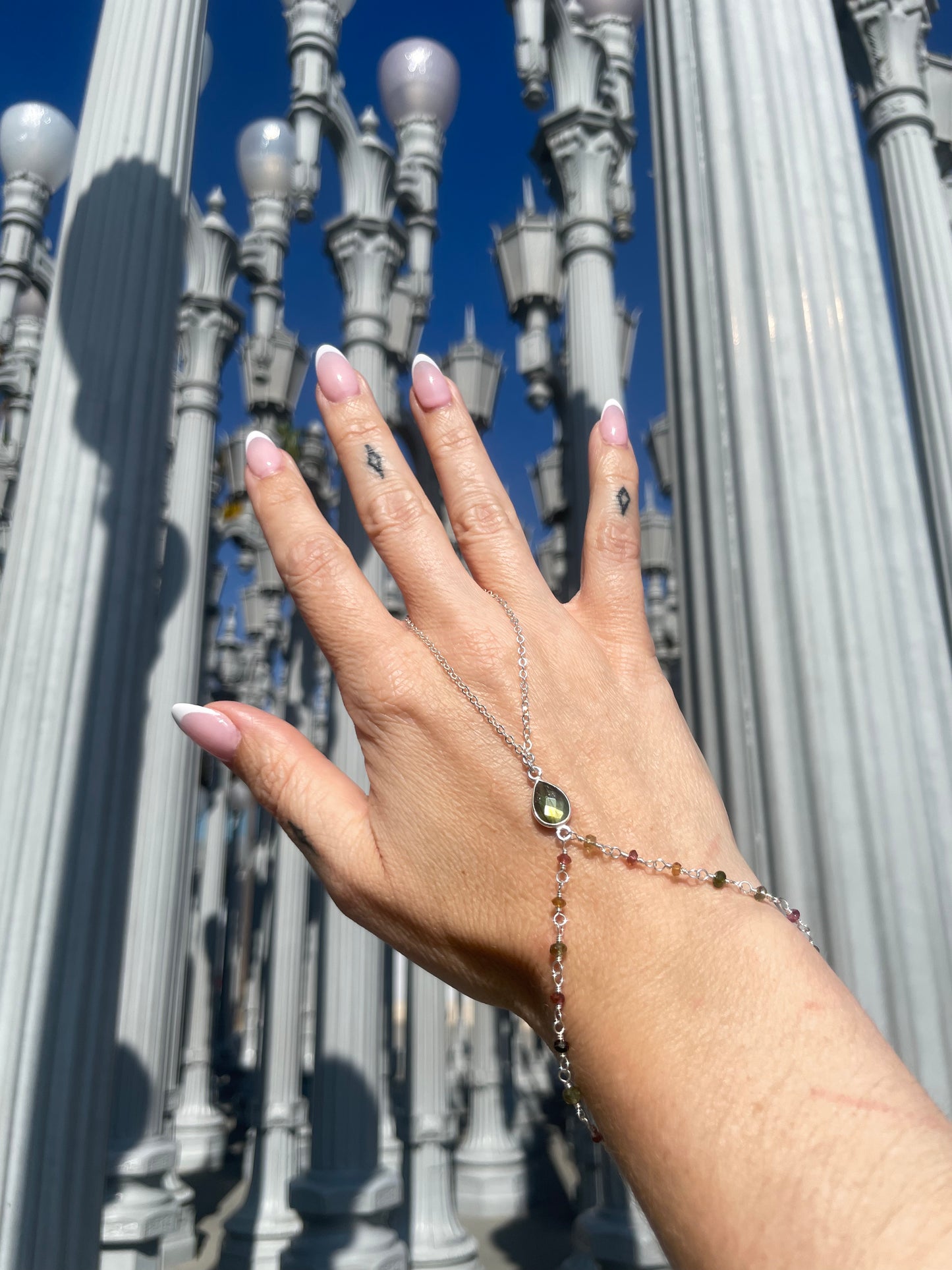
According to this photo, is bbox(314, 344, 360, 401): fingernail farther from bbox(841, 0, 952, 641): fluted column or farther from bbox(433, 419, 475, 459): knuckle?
bbox(841, 0, 952, 641): fluted column

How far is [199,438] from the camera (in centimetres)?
1204

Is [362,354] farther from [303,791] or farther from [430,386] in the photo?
[303,791]

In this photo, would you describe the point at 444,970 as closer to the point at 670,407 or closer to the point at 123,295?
the point at 670,407

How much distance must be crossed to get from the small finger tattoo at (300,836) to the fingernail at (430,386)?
2.53ft

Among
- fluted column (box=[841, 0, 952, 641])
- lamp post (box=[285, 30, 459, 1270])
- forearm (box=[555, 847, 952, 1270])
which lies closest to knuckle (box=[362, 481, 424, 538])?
forearm (box=[555, 847, 952, 1270])

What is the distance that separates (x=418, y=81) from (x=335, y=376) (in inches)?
530

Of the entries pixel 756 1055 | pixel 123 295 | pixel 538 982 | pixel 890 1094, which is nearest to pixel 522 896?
pixel 538 982

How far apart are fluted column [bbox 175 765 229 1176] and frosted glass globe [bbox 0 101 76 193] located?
1465 cm

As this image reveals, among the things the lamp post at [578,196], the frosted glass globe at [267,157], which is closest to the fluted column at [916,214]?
the lamp post at [578,196]

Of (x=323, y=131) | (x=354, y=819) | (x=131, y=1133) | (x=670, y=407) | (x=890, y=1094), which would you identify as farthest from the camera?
(x=323, y=131)

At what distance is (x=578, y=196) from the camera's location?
9.94 m

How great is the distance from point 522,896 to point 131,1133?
9210mm

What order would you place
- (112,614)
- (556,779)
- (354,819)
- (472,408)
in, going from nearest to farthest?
(556,779)
(354,819)
(112,614)
(472,408)

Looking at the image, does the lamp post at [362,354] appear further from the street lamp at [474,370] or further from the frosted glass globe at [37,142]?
the frosted glass globe at [37,142]
